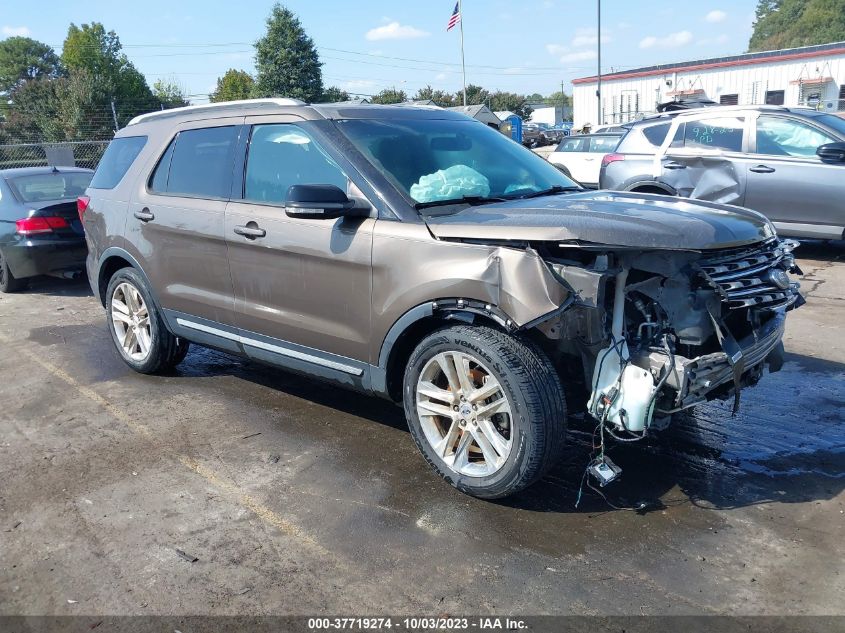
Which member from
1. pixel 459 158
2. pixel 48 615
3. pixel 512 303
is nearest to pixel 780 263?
pixel 512 303

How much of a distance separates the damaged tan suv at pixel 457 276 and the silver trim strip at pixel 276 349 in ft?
0.04

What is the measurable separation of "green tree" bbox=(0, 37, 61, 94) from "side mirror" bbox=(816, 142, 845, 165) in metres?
101

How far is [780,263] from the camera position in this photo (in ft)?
12.0

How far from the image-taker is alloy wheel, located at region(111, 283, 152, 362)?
17.9 ft

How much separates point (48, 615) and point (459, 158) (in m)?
3.09

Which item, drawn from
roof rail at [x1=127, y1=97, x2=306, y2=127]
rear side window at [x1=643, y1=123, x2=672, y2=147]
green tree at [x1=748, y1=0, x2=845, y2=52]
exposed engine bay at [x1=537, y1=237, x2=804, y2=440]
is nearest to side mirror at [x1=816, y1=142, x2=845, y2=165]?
rear side window at [x1=643, y1=123, x2=672, y2=147]

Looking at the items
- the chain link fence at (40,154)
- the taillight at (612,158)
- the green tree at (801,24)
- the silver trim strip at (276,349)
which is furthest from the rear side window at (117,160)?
the green tree at (801,24)

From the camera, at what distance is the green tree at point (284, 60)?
48.9 metres

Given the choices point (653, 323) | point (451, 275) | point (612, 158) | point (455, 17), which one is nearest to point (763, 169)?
point (612, 158)

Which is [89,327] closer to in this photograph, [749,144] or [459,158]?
[459,158]

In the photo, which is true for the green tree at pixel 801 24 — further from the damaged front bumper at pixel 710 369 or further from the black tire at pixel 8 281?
the damaged front bumper at pixel 710 369

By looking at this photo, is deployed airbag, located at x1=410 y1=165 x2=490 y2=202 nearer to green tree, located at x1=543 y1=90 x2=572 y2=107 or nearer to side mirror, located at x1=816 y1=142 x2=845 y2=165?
side mirror, located at x1=816 y1=142 x2=845 y2=165

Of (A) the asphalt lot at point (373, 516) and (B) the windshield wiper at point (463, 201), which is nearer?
(A) the asphalt lot at point (373, 516)

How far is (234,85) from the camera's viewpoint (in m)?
62.7
